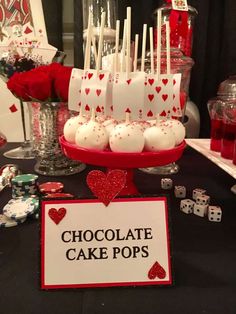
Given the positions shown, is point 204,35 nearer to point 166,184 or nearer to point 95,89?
point 166,184

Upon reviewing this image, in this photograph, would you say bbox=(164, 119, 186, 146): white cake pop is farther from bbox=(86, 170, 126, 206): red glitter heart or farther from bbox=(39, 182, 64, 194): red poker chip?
bbox=(39, 182, 64, 194): red poker chip

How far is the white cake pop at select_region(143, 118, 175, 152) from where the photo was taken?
716mm

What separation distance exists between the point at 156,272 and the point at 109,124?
34 cm

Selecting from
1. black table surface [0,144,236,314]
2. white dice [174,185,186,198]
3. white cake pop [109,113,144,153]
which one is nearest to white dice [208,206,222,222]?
black table surface [0,144,236,314]

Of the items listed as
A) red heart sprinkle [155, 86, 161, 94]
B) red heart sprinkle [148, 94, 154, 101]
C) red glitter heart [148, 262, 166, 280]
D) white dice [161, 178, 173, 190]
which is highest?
red heart sprinkle [155, 86, 161, 94]

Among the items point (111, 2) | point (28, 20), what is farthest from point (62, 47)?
point (111, 2)

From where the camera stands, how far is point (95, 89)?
2.28ft

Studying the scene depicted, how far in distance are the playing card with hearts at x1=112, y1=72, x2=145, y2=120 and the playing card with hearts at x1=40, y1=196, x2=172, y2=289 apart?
0.16 meters

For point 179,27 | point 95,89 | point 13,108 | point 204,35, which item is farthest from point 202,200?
point 13,108

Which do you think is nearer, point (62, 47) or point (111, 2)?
point (111, 2)

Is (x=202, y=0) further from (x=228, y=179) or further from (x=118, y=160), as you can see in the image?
(x=118, y=160)

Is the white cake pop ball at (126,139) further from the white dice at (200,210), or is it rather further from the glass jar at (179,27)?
the glass jar at (179,27)

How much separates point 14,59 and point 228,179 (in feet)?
2.73

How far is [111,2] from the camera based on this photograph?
5.80 feet
